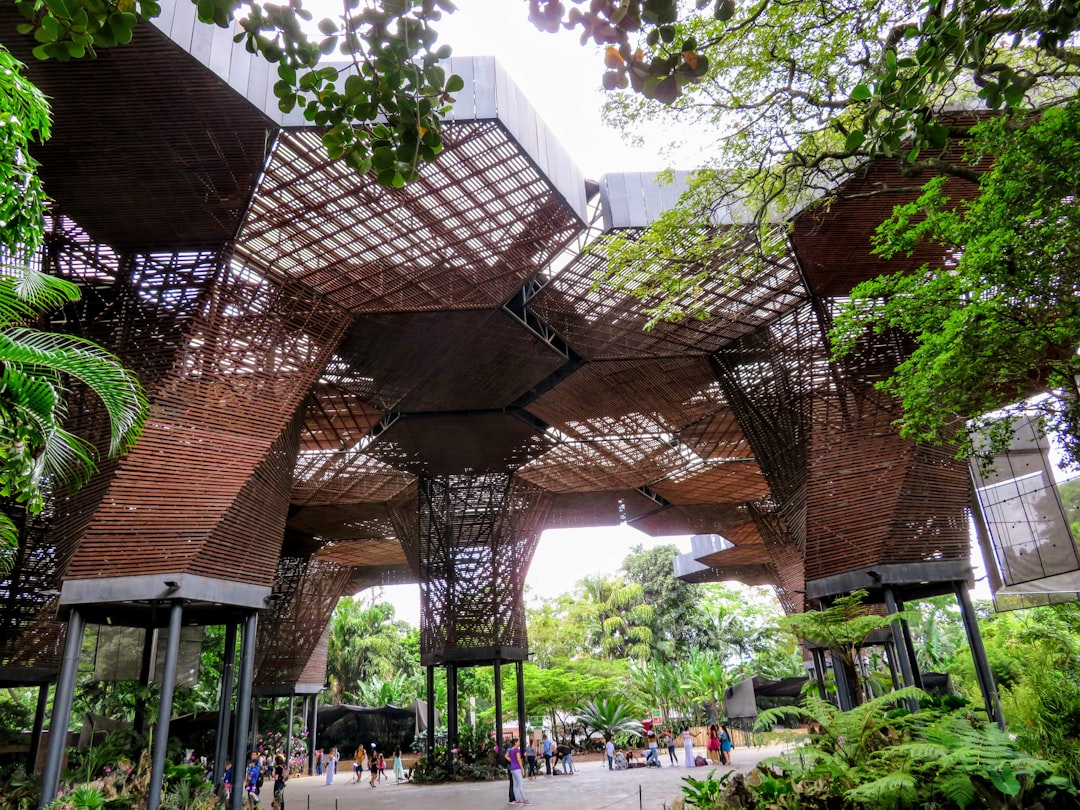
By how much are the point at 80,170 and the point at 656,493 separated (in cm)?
1940

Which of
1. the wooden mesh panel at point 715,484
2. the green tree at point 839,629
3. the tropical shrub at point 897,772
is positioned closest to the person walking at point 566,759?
the wooden mesh panel at point 715,484

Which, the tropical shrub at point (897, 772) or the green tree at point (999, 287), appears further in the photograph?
the green tree at point (999, 287)

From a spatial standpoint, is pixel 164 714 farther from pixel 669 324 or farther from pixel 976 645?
pixel 976 645

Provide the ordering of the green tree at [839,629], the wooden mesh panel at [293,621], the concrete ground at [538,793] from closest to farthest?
the green tree at [839,629], the concrete ground at [538,793], the wooden mesh panel at [293,621]

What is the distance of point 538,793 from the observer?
1382 centimetres

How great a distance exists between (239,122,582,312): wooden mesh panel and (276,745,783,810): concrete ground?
26.0 feet

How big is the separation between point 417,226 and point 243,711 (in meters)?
7.51

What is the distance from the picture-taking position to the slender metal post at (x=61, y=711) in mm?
8578

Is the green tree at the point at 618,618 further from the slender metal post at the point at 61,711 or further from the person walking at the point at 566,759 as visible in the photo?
the slender metal post at the point at 61,711

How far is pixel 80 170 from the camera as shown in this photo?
927 cm

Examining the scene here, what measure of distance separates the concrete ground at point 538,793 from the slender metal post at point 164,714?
8.57ft

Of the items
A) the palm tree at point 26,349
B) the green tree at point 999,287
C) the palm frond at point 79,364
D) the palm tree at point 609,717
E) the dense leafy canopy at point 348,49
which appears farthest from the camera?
the palm tree at point 609,717

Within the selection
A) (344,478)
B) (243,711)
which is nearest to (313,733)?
(344,478)

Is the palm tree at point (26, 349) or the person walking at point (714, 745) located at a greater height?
the palm tree at point (26, 349)
